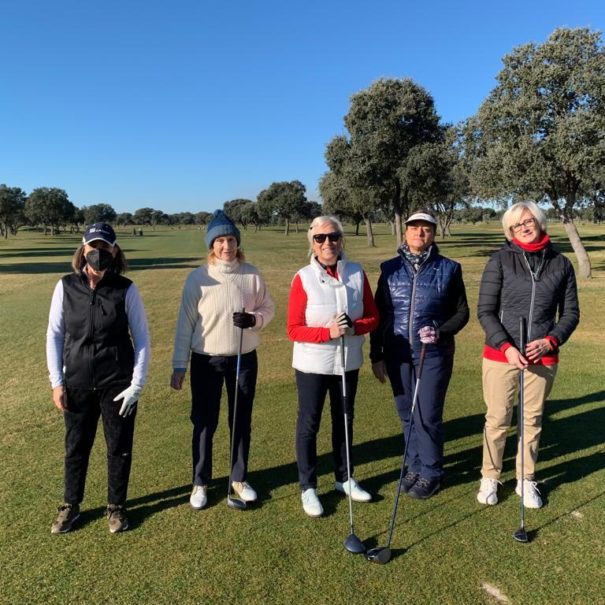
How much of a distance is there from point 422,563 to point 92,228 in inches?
134

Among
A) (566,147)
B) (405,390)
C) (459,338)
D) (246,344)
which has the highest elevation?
(566,147)

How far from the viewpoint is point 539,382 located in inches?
168

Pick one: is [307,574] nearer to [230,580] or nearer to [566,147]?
[230,580]

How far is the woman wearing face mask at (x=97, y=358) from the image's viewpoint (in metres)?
3.73

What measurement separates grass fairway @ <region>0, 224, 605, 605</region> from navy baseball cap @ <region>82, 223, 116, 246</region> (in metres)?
2.23

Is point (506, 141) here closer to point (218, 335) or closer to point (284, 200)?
point (218, 335)

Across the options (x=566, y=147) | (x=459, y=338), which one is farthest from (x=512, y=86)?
(x=459, y=338)

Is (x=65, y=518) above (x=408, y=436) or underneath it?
underneath

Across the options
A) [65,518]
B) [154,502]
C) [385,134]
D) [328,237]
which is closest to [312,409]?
[328,237]

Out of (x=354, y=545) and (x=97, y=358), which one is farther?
(x=97, y=358)

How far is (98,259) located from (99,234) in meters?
0.22

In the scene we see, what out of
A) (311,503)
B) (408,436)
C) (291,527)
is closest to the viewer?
(291,527)

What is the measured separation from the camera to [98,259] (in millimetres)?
3645

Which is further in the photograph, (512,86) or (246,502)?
(512,86)
